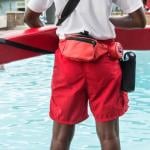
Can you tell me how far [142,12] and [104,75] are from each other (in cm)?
38

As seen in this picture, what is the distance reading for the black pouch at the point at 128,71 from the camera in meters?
2.78

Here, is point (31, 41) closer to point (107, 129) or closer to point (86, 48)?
point (86, 48)

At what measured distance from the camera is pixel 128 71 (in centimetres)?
281

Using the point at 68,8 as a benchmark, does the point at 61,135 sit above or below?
below

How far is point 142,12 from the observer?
2.75 m

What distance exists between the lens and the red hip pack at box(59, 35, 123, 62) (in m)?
2.68

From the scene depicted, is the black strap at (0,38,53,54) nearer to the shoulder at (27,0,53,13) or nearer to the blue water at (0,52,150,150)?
the shoulder at (27,0,53,13)

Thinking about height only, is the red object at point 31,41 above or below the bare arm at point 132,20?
below

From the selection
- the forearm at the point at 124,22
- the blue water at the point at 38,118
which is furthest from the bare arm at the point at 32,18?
the blue water at the point at 38,118

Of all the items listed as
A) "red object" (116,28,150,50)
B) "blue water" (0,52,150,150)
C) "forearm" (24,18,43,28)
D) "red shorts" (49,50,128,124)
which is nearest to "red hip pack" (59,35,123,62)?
"red shorts" (49,50,128,124)

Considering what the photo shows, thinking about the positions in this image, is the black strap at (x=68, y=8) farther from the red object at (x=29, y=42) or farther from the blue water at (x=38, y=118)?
the blue water at (x=38, y=118)

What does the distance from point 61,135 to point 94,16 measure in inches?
26.6

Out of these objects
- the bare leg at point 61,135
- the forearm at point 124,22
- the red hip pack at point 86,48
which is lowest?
the bare leg at point 61,135

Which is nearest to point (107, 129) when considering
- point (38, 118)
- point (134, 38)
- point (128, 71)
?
point (128, 71)
